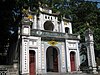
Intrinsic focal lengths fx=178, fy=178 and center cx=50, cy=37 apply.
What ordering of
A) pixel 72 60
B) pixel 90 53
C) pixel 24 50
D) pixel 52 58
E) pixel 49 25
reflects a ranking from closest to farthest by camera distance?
pixel 24 50 < pixel 90 53 < pixel 72 60 < pixel 52 58 < pixel 49 25

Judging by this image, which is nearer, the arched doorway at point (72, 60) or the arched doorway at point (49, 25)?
the arched doorway at point (72, 60)

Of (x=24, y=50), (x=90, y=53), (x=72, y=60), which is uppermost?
(x=24, y=50)

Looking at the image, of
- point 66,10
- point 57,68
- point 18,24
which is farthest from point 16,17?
point 66,10

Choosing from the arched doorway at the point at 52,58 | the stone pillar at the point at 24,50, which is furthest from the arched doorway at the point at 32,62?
the arched doorway at the point at 52,58

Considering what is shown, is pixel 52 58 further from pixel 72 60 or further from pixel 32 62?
pixel 32 62

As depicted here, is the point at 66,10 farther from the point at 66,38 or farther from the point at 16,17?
the point at 16,17

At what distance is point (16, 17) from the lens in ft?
59.7

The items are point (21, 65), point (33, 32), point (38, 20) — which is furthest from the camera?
point (38, 20)

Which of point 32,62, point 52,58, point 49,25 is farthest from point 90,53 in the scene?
point 49,25

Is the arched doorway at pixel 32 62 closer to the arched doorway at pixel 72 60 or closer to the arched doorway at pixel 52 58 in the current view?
the arched doorway at pixel 52 58

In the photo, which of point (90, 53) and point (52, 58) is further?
point (52, 58)

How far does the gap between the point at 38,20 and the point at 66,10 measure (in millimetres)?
5764

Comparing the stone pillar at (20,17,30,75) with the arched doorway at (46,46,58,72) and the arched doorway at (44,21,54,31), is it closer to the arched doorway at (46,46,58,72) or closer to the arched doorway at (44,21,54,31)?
the arched doorway at (46,46,58,72)

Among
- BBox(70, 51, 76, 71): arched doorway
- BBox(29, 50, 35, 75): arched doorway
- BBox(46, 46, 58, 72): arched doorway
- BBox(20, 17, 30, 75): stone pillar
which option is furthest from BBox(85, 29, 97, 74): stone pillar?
BBox(20, 17, 30, 75): stone pillar
